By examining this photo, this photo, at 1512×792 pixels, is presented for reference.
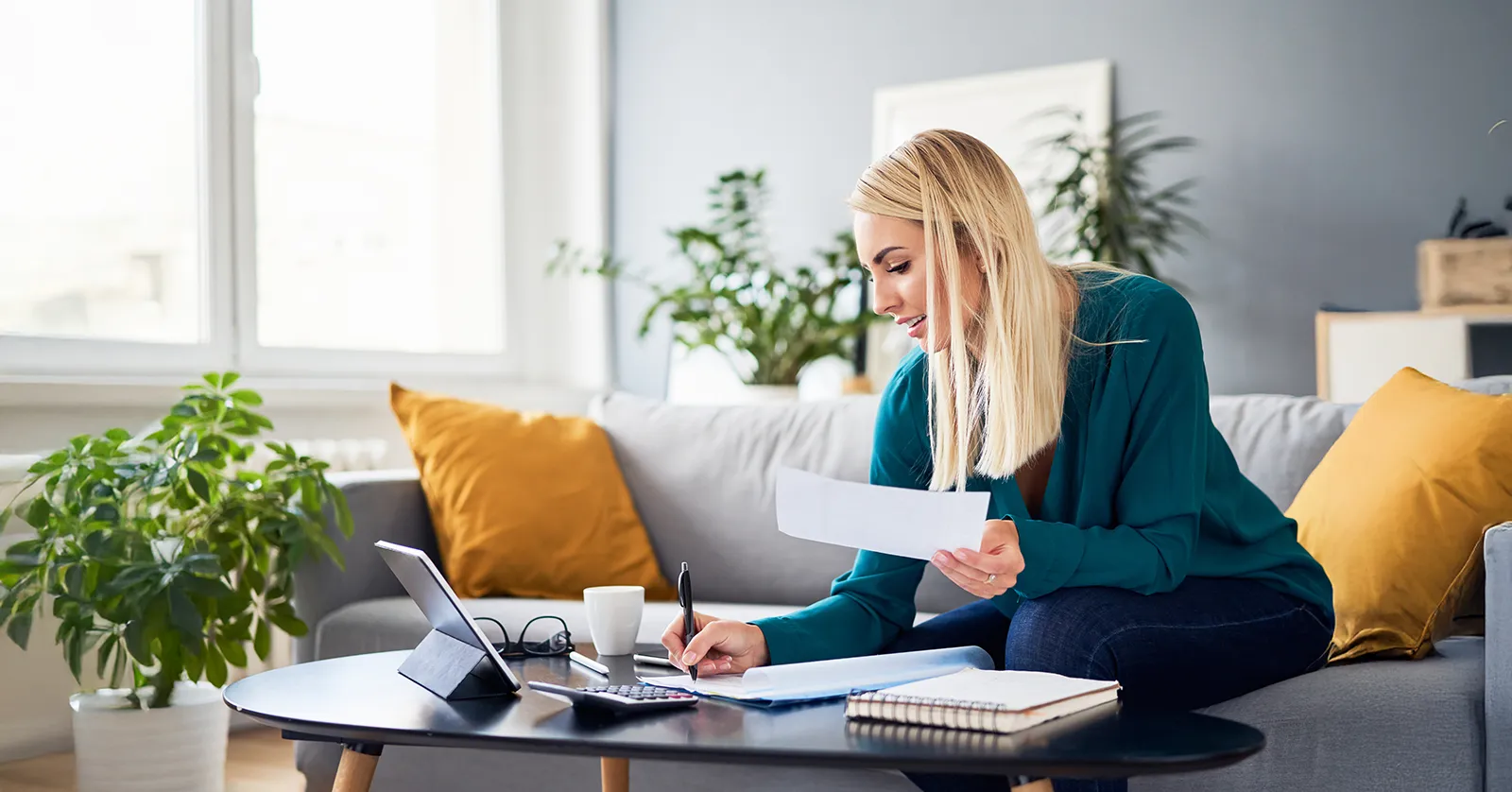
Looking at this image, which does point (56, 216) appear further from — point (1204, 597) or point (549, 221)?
point (1204, 597)

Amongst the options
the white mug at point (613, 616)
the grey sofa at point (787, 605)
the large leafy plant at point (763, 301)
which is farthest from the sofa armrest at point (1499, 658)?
the large leafy plant at point (763, 301)

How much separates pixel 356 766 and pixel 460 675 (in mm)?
187

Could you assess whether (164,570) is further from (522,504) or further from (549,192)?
(549,192)

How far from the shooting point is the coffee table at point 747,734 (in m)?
0.94

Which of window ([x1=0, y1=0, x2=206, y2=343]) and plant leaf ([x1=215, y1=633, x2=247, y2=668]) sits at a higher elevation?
window ([x1=0, y1=0, x2=206, y2=343])

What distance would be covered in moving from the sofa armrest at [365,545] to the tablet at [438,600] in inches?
36.9

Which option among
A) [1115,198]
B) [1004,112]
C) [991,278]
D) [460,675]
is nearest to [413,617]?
[460,675]

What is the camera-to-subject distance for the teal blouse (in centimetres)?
134

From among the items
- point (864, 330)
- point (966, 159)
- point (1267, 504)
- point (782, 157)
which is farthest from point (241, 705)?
point (782, 157)

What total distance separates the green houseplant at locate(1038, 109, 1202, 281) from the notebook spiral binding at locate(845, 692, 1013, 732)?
86.3 inches

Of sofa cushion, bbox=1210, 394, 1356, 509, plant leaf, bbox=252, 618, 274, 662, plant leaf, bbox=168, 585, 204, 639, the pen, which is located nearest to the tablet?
the pen

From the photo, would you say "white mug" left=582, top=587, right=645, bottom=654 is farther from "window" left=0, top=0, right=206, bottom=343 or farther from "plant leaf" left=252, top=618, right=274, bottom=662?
"window" left=0, top=0, right=206, bottom=343

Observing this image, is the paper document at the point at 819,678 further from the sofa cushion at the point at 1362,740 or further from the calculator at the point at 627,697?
the sofa cushion at the point at 1362,740

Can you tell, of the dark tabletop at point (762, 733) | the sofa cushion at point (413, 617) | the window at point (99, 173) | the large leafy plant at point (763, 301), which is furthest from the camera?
the large leafy plant at point (763, 301)
